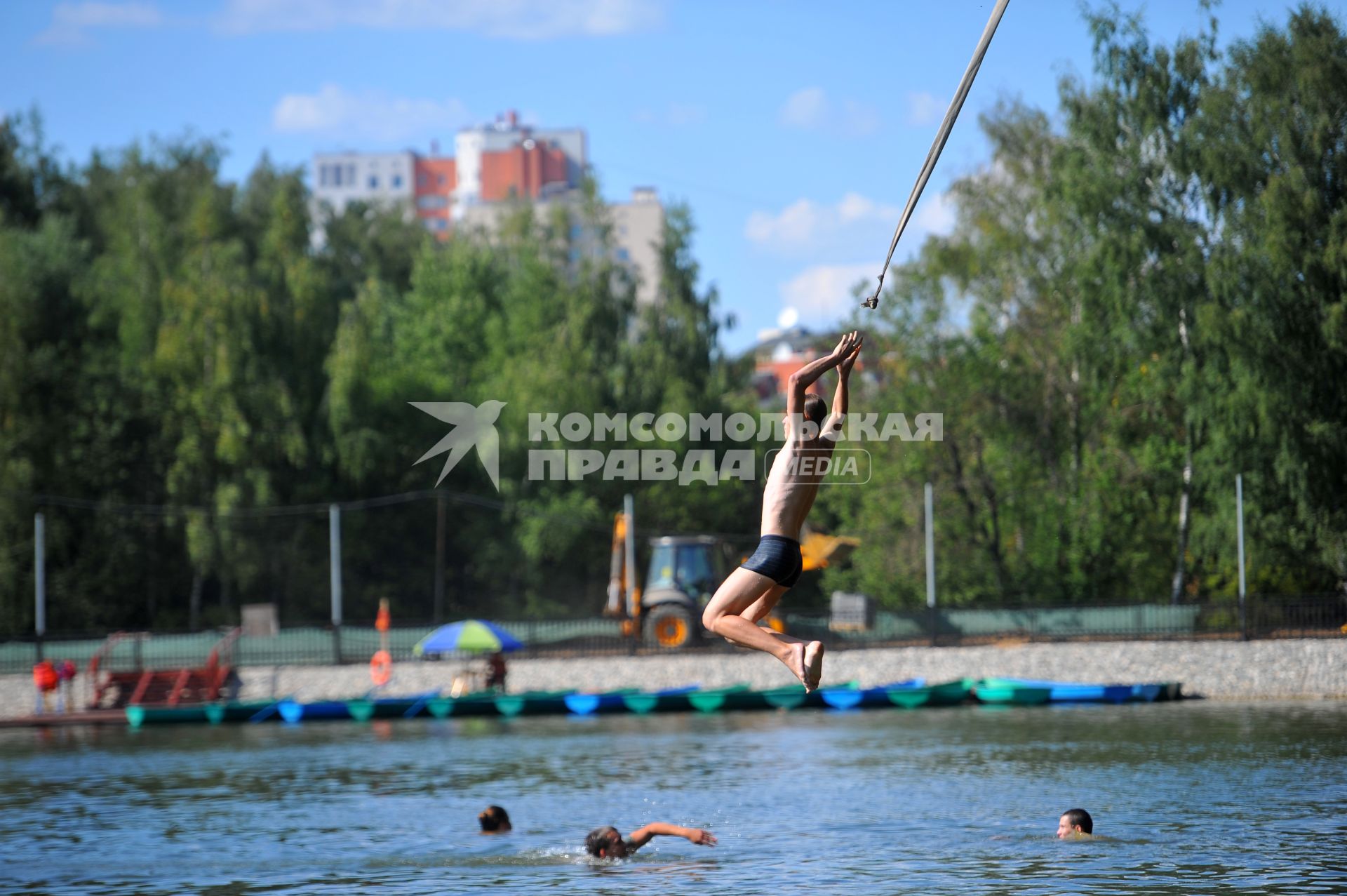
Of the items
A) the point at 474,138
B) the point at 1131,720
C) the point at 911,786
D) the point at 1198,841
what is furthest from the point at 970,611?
the point at 474,138

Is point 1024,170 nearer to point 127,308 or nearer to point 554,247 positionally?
point 554,247

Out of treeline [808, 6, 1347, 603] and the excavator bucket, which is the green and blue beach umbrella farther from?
treeline [808, 6, 1347, 603]

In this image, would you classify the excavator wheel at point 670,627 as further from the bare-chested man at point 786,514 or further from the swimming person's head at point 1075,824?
the bare-chested man at point 786,514

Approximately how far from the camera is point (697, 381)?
57.6m

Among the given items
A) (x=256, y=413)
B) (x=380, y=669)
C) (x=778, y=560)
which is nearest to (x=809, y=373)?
(x=778, y=560)

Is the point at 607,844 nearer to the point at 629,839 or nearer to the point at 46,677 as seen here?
the point at 629,839

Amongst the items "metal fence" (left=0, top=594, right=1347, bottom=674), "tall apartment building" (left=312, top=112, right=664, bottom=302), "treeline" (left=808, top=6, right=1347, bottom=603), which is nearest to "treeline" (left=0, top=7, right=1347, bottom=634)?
"treeline" (left=808, top=6, right=1347, bottom=603)

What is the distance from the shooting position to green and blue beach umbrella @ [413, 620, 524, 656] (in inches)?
1363

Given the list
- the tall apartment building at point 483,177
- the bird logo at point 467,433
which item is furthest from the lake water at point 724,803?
the tall apartment building at point 483,177

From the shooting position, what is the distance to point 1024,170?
47.4 metres

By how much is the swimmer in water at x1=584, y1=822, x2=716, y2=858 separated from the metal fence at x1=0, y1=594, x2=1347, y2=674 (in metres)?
18.1

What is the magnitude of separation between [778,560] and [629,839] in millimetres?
8794

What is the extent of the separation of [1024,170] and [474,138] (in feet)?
360

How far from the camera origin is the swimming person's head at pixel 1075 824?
712 inches
